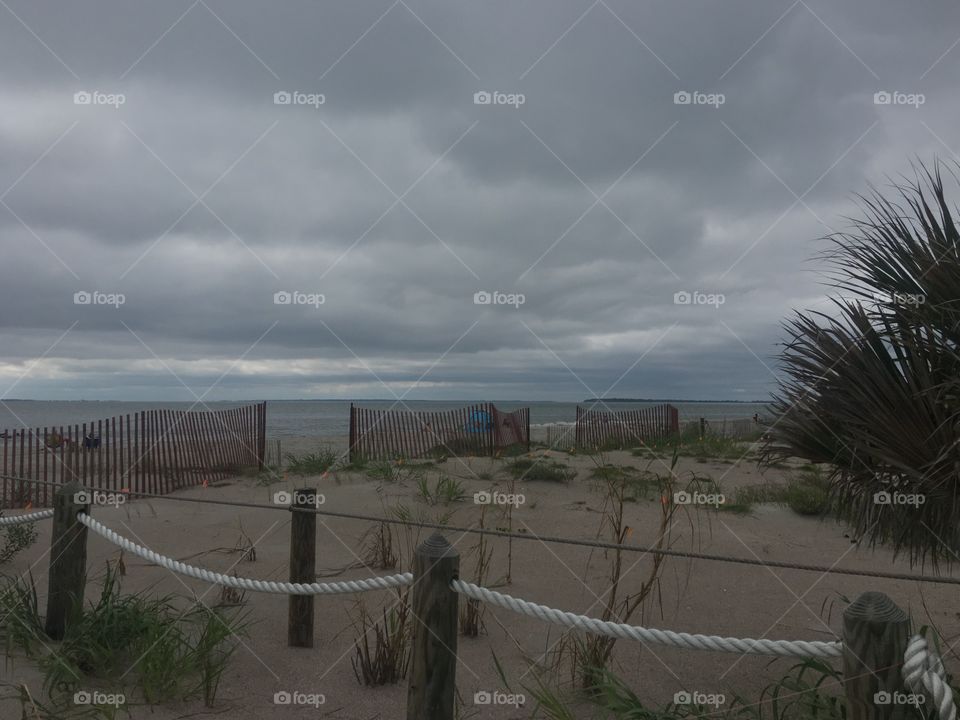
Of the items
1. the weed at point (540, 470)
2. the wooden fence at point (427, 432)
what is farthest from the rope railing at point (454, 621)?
the wooden fence at point (427, 432)

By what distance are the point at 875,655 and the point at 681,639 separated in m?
0.69

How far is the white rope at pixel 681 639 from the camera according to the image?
242 centimetres

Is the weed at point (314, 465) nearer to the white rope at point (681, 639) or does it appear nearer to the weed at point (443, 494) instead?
the weed at point (443, 494)

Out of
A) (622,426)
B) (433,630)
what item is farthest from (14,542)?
(622,426)

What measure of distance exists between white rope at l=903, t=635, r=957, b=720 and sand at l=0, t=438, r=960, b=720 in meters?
1.98

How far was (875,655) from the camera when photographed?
7.00ft

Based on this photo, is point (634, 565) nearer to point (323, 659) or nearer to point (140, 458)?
point (323, 659)

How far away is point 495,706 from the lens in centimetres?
386

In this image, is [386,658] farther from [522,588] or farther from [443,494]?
[443,494]
